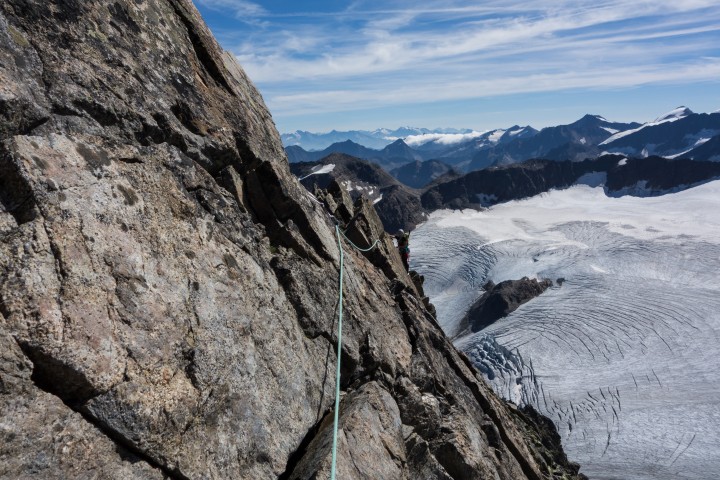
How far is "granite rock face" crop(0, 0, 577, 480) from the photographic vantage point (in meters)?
5.82

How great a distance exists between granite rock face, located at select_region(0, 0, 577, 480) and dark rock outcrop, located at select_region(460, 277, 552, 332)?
87892 millimetres

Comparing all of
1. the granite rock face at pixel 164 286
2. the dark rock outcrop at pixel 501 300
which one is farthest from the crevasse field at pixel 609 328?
the granite rock face at pixel 164 286

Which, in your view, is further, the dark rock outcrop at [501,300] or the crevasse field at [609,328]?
the dark rock outcrop at [501,300]

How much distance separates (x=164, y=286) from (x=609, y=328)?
269 ft

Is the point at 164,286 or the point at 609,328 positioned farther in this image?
the point at 609,328

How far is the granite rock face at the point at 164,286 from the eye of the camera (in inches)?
229

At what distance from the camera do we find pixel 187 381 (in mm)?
7070

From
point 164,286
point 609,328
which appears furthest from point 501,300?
point 164,286

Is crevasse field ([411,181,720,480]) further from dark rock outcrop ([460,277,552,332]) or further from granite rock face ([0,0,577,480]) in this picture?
granite rock face ([0,0,577,480])

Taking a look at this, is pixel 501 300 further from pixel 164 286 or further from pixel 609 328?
pixel 164 286

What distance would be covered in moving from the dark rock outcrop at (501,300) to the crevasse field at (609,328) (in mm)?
3378

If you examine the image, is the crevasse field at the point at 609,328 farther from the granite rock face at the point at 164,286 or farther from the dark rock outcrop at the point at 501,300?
the granite rock face at the point at 164,286

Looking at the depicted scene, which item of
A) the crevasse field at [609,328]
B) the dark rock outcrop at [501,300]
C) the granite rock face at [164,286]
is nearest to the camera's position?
the granite rock face at [164,286]

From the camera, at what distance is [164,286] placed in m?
7.38
